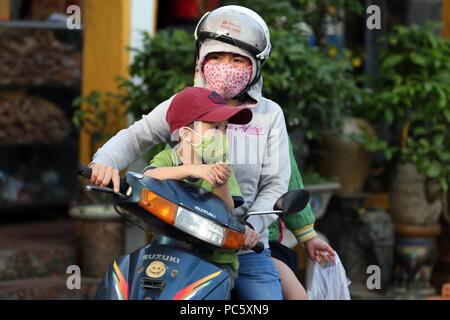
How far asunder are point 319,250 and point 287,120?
278 cm

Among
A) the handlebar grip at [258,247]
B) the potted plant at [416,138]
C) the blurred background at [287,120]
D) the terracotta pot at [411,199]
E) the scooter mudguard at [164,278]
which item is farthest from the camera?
the terracotta pot at [411,199]

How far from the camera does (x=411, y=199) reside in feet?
26.7

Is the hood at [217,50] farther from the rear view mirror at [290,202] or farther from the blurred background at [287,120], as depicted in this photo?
the blurred background at [287,120]

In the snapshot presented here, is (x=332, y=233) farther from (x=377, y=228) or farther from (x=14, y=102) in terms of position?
(x=14, y=102)

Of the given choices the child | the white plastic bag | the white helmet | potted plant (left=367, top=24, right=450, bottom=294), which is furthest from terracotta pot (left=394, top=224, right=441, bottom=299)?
the child

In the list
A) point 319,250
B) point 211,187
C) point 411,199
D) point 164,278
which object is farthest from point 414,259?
point 164,278

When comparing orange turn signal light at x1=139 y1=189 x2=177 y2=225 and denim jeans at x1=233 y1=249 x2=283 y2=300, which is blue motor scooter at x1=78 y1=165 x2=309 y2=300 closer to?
orange turn signal light at x1=139 y1=189 x2=177 y2=225

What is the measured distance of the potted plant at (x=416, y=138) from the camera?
26.1 feet

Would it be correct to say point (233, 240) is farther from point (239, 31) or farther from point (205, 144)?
point (239, 31)

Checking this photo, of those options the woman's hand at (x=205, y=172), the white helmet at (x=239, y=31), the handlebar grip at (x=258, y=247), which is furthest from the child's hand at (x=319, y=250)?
the woman's hand at (x=205, y=172)

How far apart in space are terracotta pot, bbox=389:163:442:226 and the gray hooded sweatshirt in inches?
154

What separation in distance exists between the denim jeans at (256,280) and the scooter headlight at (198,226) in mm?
448
